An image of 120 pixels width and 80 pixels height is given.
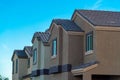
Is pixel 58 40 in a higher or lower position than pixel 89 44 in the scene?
higher

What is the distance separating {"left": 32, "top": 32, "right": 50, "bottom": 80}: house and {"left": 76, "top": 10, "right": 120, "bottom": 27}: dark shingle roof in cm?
835

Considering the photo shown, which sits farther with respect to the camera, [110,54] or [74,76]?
[74,76]

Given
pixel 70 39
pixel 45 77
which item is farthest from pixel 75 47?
pixel 45 77

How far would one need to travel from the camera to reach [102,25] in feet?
93.5

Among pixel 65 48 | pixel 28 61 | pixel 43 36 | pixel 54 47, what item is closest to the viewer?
pixel 65 48

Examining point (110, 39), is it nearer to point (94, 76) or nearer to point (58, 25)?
point (94, 76)

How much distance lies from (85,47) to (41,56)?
33.8ft

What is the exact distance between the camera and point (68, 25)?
32.8 metres

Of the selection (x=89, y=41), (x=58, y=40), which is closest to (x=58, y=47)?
(x=58, y=40)

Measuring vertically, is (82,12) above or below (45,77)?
above

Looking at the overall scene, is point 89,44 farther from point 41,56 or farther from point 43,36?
point 43,36

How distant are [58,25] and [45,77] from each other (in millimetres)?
7112

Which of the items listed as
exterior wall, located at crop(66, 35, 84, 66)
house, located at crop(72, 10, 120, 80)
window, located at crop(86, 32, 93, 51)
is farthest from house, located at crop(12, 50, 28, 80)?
house, located at crop(72, 10, 120, 80)

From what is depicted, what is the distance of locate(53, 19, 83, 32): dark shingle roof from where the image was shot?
31.7 meters
